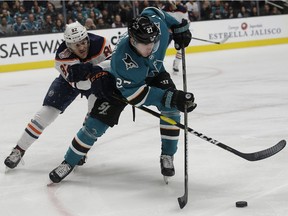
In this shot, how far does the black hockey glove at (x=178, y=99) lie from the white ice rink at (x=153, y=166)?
0.46 metres

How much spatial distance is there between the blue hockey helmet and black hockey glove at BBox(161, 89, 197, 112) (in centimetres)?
27

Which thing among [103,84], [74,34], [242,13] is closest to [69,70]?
[74,34]

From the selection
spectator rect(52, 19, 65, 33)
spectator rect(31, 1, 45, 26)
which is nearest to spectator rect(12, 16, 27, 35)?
spectator rect(31, 1, 45, 26)

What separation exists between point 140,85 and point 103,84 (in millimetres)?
204

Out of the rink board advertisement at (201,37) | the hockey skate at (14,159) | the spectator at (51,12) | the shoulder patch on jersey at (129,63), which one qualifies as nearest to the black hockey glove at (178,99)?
the shoulder patch on jersey at (129,63)

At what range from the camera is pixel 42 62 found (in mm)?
10016

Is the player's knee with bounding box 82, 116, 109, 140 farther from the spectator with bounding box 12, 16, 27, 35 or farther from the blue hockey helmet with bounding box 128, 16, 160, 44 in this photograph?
the spectator with bounding box 12, 16, 27, 35

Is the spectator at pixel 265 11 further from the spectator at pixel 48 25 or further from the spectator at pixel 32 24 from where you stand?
the spectator at pixel 32 24

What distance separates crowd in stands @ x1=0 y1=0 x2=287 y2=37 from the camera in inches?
391

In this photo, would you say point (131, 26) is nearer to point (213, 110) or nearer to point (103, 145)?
point (103, 145)

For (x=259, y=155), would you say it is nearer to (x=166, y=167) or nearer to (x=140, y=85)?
(x=166, y=167)

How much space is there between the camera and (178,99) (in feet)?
9.25

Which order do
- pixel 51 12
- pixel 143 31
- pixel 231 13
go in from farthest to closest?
pixel 231 13 → pixel 51 12 → pixel 143 31

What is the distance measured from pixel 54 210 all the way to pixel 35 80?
5842mm
